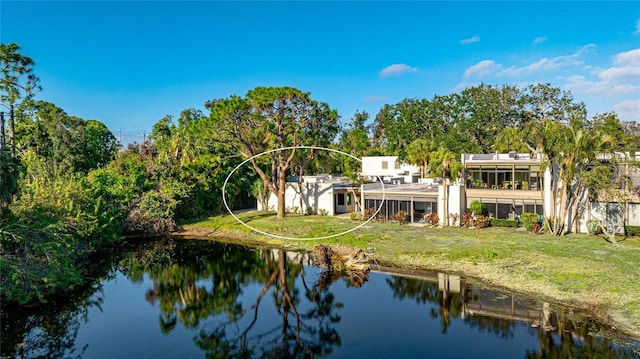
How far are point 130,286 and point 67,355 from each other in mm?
8808

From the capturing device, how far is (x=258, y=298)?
72.5ft

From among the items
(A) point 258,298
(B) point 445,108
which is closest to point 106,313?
(A) point 258,298

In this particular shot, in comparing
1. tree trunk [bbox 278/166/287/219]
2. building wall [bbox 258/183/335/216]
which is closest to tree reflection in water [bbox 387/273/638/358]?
tree trunk [bbox 278/166/287/219]

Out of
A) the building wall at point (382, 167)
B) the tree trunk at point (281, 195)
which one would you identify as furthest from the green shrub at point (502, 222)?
the building wall at point (382, 167)

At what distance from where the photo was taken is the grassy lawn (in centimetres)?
1895

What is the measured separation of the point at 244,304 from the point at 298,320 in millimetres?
3366

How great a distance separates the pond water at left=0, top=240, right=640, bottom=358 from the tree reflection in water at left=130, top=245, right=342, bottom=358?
55mm

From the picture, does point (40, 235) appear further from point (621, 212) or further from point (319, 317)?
point (621, 212)

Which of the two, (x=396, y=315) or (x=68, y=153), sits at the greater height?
(x=68, y=153)

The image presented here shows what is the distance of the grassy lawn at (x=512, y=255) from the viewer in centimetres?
1895

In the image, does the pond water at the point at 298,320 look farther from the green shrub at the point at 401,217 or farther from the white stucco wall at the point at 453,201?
the green shrub at the point at 401,217

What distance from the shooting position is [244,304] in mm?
21297

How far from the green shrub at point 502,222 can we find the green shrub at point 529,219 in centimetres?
85

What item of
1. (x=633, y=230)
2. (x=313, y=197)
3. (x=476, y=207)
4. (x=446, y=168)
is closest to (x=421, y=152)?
(x=313, y=197)
